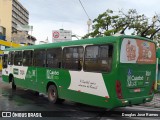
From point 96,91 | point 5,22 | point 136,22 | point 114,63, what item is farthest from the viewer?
point 5,22

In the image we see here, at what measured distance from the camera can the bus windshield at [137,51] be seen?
9930 millimetres

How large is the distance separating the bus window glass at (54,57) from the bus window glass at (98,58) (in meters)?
2.13

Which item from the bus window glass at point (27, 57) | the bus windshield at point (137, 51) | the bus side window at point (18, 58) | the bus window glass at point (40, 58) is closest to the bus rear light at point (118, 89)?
the bus windshield at point (137, 51)

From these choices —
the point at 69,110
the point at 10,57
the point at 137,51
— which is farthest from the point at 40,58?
the point at 137,51

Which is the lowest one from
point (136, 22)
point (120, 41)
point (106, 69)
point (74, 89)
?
point (74, 89)

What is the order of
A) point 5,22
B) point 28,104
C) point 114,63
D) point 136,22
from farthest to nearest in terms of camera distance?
point 5,22, point 136,22, point 28,104, point 114,63

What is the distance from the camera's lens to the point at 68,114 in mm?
10586

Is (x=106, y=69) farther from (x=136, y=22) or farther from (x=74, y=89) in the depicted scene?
(x=136, y=22)

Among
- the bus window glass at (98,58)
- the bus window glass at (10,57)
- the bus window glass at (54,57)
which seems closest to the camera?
the bus window glass at (98,58)

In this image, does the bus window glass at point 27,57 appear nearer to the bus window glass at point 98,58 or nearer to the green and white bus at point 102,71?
the green and white bus at point 102,71

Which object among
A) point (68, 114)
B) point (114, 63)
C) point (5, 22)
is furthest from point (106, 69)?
point (5, 22)

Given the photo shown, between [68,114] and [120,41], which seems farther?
[68,114]

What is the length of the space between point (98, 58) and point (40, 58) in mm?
4984

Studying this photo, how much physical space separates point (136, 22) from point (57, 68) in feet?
81.5
